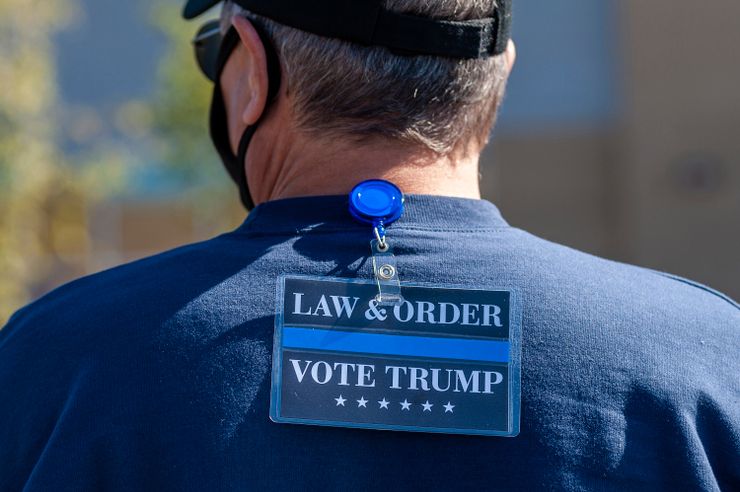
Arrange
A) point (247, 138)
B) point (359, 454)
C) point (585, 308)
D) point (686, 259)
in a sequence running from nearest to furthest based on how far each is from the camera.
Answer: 1. point (359, 454)
2. point (585, 308)
3. point (247, 138)
4. point (686, 259)

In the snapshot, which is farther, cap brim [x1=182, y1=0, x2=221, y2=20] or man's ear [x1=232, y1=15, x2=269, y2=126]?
cap brim [x1=182, y1=0, x2=221, y2=20]

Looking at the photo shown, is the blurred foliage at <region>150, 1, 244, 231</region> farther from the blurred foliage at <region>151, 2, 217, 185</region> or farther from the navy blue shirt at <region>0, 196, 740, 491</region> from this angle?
the navy blue shirt at <region>0, 196, 740, 491</region>

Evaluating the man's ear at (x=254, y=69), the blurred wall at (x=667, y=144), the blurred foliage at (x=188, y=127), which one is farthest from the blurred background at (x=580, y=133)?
the man's ear at (x=254, y=69)

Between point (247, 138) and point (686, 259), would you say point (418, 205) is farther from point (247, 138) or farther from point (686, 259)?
point (686, 259)

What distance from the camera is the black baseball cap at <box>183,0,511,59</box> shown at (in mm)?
1411

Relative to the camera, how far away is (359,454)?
49.6 inches

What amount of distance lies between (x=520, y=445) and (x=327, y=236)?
1.22ft


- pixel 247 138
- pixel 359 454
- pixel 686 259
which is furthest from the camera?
pixel 686 259

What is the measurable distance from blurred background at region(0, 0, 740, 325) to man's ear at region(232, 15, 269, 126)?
29.2ft

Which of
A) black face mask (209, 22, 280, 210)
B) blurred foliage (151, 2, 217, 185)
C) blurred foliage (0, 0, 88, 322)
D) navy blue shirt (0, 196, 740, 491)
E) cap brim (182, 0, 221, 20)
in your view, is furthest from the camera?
blurred foliage (151, 2, 217, 185)

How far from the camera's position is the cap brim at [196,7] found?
1.78 metres

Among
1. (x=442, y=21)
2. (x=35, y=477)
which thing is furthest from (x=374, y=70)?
(x=35, y=477)

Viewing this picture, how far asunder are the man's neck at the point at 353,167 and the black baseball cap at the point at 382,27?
0.47 feet

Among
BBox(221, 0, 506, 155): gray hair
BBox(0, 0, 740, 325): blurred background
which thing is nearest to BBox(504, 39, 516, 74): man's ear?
BBox(221, 0, 506, 155): gray hair
